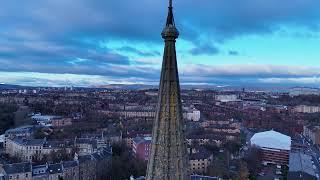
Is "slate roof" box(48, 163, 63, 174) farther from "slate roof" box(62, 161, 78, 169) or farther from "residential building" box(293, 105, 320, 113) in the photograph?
"residential building" box(293, 105, 320, 113)

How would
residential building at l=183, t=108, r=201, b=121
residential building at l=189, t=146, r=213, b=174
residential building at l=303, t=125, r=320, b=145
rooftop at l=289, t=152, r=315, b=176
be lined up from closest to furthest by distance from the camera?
rooftop at l=289, t=152, r=315, b=176, residential building at l=189, t=146, r=213, b=174, residential building at l=303, t=125, r=320, b=145, residential building at l=183, t=108, r=201, b=121

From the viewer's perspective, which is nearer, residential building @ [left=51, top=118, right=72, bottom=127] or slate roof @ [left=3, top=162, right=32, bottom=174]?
slate roof @ [left=3, top=162, right=32, bottom=174]

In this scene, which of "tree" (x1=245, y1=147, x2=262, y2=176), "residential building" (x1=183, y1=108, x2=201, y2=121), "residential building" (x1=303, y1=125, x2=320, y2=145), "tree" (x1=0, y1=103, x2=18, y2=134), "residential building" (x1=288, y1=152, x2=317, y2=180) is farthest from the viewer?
"residential building" (x1=183, y1=108, x2=201, y2=121)

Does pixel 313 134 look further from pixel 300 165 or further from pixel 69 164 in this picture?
pixel 69 164

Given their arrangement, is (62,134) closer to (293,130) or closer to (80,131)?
(80,131)

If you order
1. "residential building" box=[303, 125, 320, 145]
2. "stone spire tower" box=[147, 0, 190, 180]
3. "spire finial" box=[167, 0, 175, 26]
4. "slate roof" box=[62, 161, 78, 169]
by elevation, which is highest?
"spire finial" box=[167, 0, 175, 26]

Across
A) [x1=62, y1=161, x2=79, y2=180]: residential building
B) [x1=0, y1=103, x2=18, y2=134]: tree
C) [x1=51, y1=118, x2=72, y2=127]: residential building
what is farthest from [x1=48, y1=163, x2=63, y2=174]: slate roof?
[x1=0, y1=103, x2=18, y2=134]: tree

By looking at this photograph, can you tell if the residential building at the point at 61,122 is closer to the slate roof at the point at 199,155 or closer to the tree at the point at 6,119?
the tree at the point at 6,119

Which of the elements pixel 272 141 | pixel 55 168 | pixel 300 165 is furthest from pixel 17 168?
pixel 272 141
